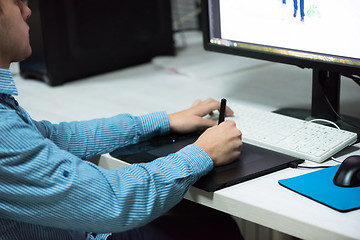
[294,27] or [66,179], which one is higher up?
[294,27]

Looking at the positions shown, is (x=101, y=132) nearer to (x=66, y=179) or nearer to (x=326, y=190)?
(x=66, y=179)

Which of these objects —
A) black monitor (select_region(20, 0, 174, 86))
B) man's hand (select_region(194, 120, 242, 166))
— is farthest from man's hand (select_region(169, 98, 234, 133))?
black monitor (select_region(20, 0, 174, 86))

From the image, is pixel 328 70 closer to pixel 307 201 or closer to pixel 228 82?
pixel 307 201

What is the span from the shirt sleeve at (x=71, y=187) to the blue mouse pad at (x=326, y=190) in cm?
16

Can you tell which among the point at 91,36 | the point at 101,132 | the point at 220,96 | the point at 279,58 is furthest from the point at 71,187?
the point at 91,36

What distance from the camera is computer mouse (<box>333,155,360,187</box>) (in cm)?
84

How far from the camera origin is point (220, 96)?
4.58 ft

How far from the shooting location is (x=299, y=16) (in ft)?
3.59

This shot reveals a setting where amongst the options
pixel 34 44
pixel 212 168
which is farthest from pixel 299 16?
pixel 34 44

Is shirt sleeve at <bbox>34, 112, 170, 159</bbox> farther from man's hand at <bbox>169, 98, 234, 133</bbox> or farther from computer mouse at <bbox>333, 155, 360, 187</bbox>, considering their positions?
computer mouse at <bbox>333, 155, 360, 187</bbox>

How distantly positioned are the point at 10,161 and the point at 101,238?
0.32 metres

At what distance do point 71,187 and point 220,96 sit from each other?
2.19 ft

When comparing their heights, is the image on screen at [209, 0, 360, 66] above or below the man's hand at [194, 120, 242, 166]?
above

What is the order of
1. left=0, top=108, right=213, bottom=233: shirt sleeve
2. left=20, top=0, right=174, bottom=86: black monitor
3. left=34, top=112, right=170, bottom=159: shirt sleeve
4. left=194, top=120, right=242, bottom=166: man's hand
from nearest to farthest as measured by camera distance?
left=0, top=108, right=213, bottom=233: shirt sleeve
left=194, top=120, right=242, bottom=166: man's hand
left=34, top=112, right=170, bottom=159: shirt sleeve
left=20, top=0, right=174, bottom=86: black monitor
